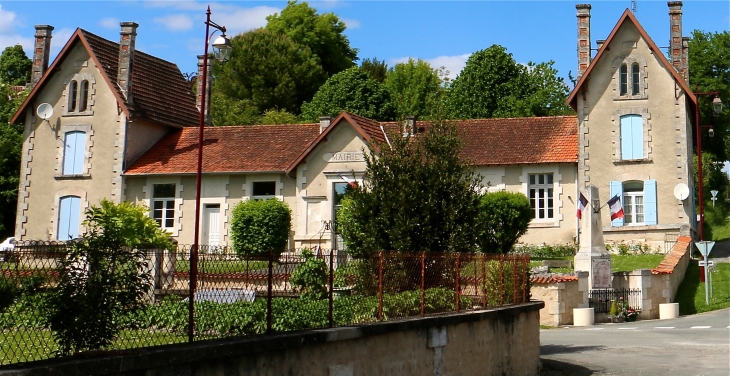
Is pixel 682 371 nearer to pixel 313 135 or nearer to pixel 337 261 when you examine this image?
pixel 337 261

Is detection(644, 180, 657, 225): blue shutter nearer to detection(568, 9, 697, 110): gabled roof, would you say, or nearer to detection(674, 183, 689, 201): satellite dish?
detection(674, 183, 689, 201): satellite dish

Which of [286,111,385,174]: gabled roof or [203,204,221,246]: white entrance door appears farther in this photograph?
[203,204,221,246]: white entrance door

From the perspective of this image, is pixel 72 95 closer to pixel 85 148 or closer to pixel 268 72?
pixel 85 148

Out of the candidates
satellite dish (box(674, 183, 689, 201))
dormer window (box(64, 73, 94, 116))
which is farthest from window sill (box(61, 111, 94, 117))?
satellite dish (box(674, 183, 689, 201))

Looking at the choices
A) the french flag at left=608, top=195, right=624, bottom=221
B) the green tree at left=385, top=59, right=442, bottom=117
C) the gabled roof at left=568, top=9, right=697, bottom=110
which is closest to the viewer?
the french flag at left=608, top=195, right=624, bottom=221

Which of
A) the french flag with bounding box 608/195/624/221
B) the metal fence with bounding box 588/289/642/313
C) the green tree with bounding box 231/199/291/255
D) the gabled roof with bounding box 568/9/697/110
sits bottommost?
the metal fence with bounding box 588/289/642/313

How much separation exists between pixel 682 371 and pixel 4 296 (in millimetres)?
11392

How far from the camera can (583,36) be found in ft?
115

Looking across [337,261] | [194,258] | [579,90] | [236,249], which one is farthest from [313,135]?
[194,258]

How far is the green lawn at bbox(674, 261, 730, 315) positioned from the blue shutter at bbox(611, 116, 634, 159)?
5.33 meters

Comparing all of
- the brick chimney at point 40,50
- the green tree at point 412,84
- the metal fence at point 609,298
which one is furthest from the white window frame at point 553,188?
the green tree at point 412,84

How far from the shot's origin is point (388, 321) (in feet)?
32.1

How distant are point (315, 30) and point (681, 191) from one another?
33940 millimetres

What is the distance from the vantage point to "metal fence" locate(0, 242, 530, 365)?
6547 mm
